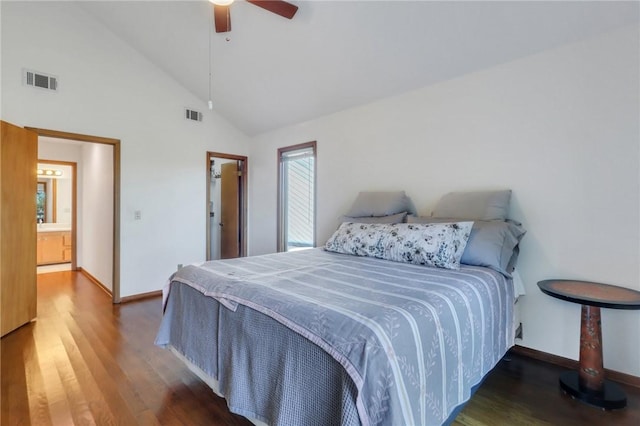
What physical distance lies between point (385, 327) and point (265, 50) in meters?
3.13

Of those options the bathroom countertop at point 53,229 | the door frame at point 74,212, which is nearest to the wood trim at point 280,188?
the door frame at point 74,212

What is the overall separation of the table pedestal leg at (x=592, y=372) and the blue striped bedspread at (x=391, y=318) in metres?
0.42

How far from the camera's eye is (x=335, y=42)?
9.15 feet

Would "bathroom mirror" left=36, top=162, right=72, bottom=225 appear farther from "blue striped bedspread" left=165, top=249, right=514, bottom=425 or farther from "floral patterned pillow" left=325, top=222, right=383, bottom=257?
"floral patterned pillow" left=325, top=222, right=383, bottom=257

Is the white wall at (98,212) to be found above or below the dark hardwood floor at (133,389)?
above

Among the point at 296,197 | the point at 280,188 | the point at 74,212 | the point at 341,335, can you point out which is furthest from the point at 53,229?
the point at 341,335

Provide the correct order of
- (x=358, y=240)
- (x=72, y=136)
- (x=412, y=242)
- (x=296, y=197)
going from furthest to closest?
(x=296, y=197)
(x=72, y=136)
(x=358, y=240)
(x=412, y=242)

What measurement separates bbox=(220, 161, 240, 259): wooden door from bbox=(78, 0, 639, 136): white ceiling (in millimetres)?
1373

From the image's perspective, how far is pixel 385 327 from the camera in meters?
1.09

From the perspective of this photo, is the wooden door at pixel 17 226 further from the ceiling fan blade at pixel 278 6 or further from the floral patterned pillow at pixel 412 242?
the floral patterned pillow at pixel 412 242

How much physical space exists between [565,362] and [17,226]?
5019 mm

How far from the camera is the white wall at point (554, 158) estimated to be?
2.01 meters

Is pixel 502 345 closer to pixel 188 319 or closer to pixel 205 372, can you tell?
pixel 205 372

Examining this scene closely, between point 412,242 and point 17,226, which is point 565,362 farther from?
point 17,226
